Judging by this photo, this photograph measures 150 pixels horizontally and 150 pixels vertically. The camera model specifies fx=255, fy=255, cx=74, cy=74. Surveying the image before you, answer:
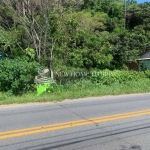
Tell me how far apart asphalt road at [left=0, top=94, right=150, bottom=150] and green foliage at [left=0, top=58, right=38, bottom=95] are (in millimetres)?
3343

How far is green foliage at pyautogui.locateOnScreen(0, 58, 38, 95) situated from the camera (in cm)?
1262

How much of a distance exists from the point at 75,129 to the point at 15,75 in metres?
7.00

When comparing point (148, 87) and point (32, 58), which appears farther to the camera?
point (32, 58)

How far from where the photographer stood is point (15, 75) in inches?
501

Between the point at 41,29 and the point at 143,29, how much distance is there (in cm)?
2366

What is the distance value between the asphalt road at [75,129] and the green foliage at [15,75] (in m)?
3.34

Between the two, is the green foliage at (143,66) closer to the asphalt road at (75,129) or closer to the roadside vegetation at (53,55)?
the roadside vegetation at (53,55)

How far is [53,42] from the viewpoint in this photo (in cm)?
1827

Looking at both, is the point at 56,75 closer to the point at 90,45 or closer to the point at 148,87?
the point at 148,87

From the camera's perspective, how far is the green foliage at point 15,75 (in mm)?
12625

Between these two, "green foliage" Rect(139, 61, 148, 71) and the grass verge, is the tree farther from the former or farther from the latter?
"green foliage" Rect(139, 61, 148, 71)

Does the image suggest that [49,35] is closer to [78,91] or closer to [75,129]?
[78,91]

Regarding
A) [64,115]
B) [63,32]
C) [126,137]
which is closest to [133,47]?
[63,32]

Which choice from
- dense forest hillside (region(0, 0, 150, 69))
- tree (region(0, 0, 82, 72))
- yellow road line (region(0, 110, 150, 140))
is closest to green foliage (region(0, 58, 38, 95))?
dense forest hillside (region(0, 0, 150, 69))
